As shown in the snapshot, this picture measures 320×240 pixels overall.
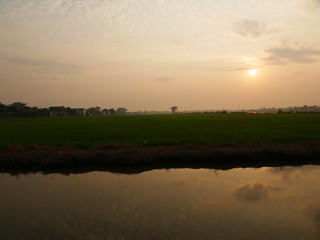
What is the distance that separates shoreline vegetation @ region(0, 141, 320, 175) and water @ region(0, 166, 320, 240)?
1368mm

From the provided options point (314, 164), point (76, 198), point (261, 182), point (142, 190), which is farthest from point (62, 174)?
point (314, 164)

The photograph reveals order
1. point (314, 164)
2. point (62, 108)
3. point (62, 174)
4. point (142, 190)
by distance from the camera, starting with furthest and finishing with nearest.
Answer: point (62, 108) → point (314, 164) → point (62, 174) → point (142, 190)

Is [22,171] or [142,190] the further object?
[22,171]

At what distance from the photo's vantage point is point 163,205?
864 cm

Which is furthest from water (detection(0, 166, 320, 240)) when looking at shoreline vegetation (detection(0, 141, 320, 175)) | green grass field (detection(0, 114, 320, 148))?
green grass field (detection(0, 114, 320, 148))

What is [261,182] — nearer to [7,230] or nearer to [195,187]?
[195,187]

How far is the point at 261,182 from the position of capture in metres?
11.2

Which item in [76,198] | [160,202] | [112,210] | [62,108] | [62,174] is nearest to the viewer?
[112,210]

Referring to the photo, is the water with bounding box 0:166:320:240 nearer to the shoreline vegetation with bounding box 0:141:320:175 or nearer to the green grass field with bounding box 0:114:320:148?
the shoreline vegetation with bounding box 0:141:320:175

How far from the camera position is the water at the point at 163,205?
22.6ft

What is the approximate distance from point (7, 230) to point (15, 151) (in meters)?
10.6

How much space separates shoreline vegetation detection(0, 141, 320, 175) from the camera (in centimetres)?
1423

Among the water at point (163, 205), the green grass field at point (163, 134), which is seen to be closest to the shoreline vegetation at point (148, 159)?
the water at point (163, 205)

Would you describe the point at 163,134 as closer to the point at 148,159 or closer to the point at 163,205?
the point at 148,159
